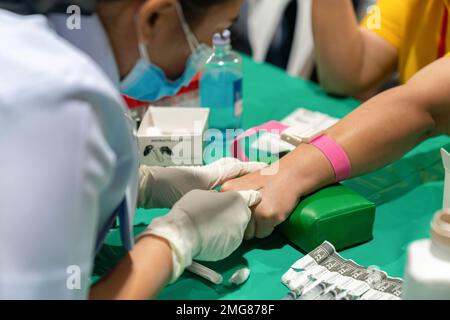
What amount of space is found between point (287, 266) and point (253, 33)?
133 cm

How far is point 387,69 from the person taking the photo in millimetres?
1593

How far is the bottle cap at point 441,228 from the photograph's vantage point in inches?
29.0

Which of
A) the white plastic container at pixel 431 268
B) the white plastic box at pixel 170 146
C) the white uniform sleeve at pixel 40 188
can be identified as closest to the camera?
the white uniform sleeve at pixel 40 188

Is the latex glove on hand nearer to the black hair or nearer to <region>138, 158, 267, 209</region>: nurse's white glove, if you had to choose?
<region>138, 158, 267, 209</region>: nurse's white glove

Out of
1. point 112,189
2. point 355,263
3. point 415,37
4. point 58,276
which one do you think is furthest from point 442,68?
point 58,276

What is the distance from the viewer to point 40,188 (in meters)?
0.60

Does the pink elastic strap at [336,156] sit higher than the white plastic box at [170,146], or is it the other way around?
the pink elastic strap at [336,156]

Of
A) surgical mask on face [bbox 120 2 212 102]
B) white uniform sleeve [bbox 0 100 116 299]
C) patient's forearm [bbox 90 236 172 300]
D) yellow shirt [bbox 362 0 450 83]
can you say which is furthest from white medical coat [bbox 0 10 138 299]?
yellow shirt [bbox 362 0 450 83]

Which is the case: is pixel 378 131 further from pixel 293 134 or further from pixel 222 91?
pixel 222 91


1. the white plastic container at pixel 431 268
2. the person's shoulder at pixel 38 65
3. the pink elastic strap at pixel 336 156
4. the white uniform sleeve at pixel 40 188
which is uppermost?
the person's shoulder at pixel 38 65

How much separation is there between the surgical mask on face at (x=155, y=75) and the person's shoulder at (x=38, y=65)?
0.28 m

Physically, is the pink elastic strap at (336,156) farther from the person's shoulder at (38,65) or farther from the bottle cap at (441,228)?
the person's shoulder at (38,65)

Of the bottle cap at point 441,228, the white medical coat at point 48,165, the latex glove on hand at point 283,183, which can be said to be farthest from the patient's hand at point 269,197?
the white medical coat at point 48,165
